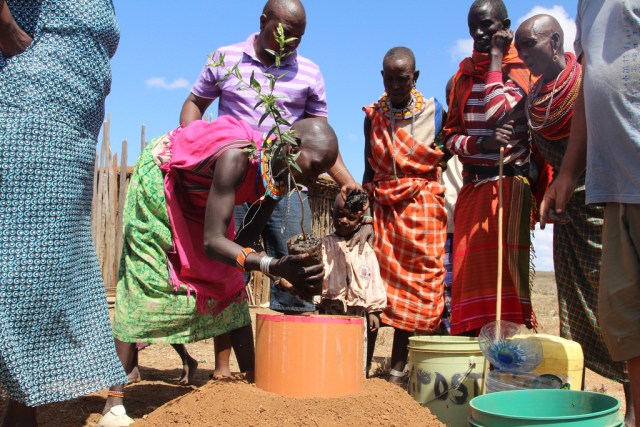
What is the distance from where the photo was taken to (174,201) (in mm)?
3447

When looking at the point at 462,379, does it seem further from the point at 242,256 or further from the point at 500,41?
the point at 500,41

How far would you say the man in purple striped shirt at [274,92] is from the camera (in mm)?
4113

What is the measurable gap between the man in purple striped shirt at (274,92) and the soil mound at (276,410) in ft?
4.73

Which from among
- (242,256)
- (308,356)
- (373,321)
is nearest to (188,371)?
(373,321)

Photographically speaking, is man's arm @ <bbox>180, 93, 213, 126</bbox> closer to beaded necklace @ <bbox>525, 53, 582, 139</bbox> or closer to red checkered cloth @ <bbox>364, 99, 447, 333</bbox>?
red checkered cloth @ <bbox>364, 99, 447, 333</bbox>

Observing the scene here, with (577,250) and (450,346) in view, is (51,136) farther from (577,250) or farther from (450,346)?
(577,250)

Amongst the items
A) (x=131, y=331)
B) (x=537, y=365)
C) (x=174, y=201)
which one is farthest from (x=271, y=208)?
(x=537, y=365)

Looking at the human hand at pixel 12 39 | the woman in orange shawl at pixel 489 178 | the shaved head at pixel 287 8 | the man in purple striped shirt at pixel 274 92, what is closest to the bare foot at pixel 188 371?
the man in purple striped shirt at pixel 274 92

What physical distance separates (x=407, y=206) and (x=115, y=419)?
243cm

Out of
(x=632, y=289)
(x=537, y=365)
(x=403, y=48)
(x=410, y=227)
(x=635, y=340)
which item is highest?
(x=403, y=48)

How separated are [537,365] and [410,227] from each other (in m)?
1.81

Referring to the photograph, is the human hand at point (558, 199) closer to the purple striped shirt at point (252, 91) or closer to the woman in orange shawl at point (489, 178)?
the woman in orange shawl at point (489, 178)

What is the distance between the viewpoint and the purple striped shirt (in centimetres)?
418

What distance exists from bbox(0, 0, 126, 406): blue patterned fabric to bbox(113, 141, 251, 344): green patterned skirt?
45 cm
